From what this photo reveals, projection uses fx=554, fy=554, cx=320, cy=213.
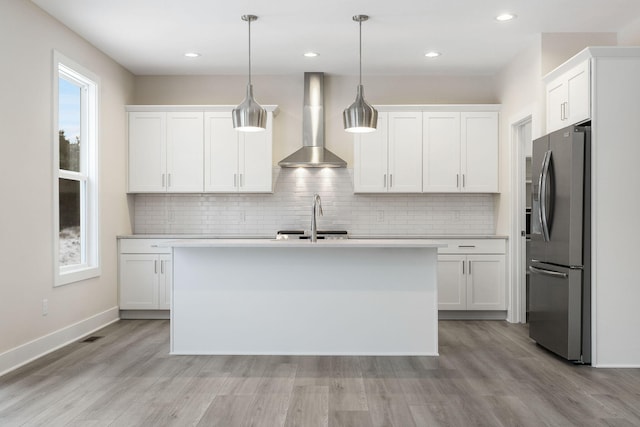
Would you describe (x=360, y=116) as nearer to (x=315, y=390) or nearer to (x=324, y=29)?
(x=324, y=29)

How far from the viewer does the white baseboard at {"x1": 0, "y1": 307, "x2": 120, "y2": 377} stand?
3.95 meters

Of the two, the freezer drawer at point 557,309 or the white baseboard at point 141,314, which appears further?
the white baseboard at point 141,314

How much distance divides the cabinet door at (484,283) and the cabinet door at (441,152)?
2.84 feet

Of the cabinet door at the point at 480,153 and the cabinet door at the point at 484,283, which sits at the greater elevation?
the cabinet door at the point at 480,153

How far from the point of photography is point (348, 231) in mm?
6625

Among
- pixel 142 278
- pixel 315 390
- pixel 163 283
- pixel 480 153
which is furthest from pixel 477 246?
pixel 142 278

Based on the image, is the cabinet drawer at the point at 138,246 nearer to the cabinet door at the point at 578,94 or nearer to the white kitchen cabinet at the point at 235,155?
the white kitchen cabinet at the point at 235,155

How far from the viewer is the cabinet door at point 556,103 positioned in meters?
4.53

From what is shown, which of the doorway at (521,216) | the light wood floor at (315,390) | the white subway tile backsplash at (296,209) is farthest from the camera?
the white subway tile backsplash at (296,209)

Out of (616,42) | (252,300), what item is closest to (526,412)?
(252,300)

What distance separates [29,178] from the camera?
425cm

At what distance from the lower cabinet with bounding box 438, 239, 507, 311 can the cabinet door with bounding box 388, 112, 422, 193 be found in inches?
33.6

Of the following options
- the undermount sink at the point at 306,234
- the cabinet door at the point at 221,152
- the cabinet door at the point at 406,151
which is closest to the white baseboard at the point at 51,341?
the cabinet door at the point at 221,152

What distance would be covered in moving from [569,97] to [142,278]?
15.0 ft
